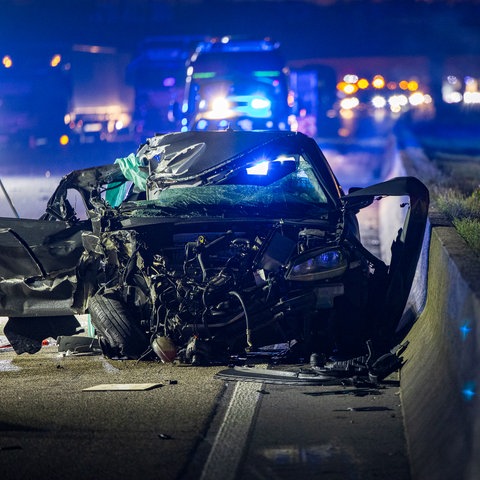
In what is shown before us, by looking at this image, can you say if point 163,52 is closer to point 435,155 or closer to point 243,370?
point 435,155

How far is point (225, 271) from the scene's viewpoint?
28.5 feet

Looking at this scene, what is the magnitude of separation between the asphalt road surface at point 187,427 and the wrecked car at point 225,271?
408 millimetres

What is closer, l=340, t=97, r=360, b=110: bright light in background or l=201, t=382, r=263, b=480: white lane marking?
l=201, t=382, r=263, b=480: white lane marking

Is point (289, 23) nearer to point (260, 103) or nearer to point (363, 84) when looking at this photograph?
point (363, 84)

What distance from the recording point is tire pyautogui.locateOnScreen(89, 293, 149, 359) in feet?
29.6

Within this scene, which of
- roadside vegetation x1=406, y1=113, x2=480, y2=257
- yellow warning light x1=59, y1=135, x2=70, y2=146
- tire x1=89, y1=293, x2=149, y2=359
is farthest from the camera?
yellow warning light x1=59, y1=135, x2=70, y2=146

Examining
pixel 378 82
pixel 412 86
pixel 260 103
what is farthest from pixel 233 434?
pixel 412 86

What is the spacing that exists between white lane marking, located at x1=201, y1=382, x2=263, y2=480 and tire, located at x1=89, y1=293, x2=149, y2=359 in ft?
4.92

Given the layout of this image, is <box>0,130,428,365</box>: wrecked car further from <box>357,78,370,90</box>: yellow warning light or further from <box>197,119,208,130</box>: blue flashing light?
<box>357,78,370,90</box>: yellow warning light

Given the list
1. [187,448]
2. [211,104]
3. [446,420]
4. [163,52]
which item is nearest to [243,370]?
[187,448]

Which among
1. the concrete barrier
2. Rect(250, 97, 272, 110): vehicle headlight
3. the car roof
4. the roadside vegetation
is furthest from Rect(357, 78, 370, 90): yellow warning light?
the concrete barrier

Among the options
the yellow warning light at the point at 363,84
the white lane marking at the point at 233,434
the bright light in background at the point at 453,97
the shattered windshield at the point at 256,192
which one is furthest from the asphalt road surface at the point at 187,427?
the bright light in background at the point at 453,97

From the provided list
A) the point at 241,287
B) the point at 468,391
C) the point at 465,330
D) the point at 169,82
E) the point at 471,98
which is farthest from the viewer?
the point at 471,98

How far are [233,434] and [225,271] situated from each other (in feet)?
8.67
